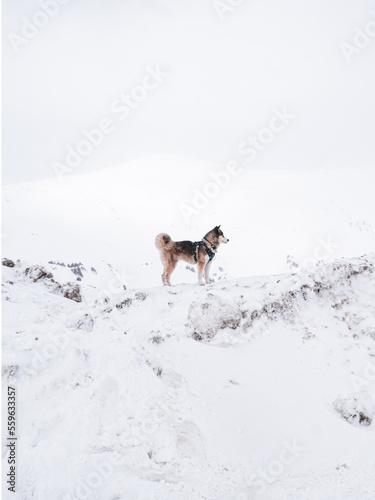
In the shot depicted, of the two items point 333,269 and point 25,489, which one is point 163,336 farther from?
point 333,269

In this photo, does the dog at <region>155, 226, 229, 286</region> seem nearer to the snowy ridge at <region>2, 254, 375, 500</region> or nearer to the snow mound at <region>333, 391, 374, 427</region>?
the snowy ridge at <region>2, 254, 375, 500</region>

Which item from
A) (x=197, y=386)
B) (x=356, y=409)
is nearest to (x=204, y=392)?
(x=197, y=386)

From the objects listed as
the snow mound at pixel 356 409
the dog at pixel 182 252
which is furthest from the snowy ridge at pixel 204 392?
the dog at pixel 182 252

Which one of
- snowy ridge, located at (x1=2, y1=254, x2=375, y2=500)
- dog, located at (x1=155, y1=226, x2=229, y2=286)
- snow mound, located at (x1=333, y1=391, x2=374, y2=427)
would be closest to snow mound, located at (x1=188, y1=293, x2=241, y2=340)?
snowy ridge, located at (x1=2, y1=254, x2=375, y2=500)

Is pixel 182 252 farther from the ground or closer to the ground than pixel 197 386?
farther from the ground

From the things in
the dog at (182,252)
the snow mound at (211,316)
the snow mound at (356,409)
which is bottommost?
the snow mound at (356,409)

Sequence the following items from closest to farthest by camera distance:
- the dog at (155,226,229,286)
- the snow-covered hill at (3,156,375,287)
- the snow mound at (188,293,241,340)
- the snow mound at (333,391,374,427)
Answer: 1. the snow mound at (333,391,374,427)
2. the snow mound at (188,293,241,340)
3. the dog at (155,226,229,286)
4. the snow-covered hill at (3,156,375,287)

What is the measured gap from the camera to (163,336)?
624 cm

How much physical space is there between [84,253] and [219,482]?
18962mm

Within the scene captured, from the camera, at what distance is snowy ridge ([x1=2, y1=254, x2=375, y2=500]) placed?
3.51 meters

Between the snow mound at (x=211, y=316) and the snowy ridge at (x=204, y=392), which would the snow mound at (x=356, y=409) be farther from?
the snow mound at (x=211, y=316)

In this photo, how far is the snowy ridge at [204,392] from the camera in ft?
11.5

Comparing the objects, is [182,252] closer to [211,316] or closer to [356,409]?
[211,316]

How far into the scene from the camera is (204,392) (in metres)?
4.87
